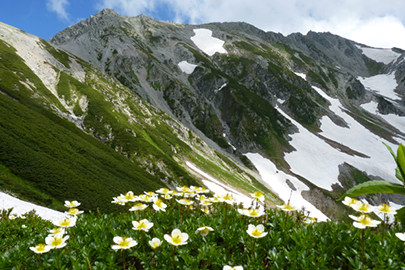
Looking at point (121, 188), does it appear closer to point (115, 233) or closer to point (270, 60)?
point (115, 233)

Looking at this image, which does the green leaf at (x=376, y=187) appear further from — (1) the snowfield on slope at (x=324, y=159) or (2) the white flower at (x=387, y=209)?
(1) the snowfield on slope at (x=324, y=159)

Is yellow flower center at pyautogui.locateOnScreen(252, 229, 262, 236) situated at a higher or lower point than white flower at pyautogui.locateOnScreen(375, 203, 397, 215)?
lower

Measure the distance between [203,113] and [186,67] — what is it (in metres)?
54.2

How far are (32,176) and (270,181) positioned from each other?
82.9 m

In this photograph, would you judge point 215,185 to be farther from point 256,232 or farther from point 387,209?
point 256,232

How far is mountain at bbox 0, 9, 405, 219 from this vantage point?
67125 millimetres

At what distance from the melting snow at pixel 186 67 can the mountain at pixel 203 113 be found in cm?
77

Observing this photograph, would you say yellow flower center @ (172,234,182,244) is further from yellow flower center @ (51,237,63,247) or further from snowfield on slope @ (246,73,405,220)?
snowfield on slope @ (246,73,405,220)

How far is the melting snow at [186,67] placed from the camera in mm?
159500

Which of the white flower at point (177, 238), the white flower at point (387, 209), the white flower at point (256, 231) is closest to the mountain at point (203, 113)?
the white flower at point (177, 238)

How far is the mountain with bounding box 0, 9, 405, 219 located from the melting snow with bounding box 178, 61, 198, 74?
774mm

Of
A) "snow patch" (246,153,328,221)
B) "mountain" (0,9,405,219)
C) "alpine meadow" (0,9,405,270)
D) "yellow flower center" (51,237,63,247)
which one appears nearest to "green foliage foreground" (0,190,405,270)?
"alpine meadow" (0,9,405,270)

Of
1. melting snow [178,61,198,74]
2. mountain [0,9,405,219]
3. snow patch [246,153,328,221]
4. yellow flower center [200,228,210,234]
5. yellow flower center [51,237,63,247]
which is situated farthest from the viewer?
melting snow [178,61,198,74]

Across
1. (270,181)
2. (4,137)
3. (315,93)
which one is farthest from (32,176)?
(315,93)
